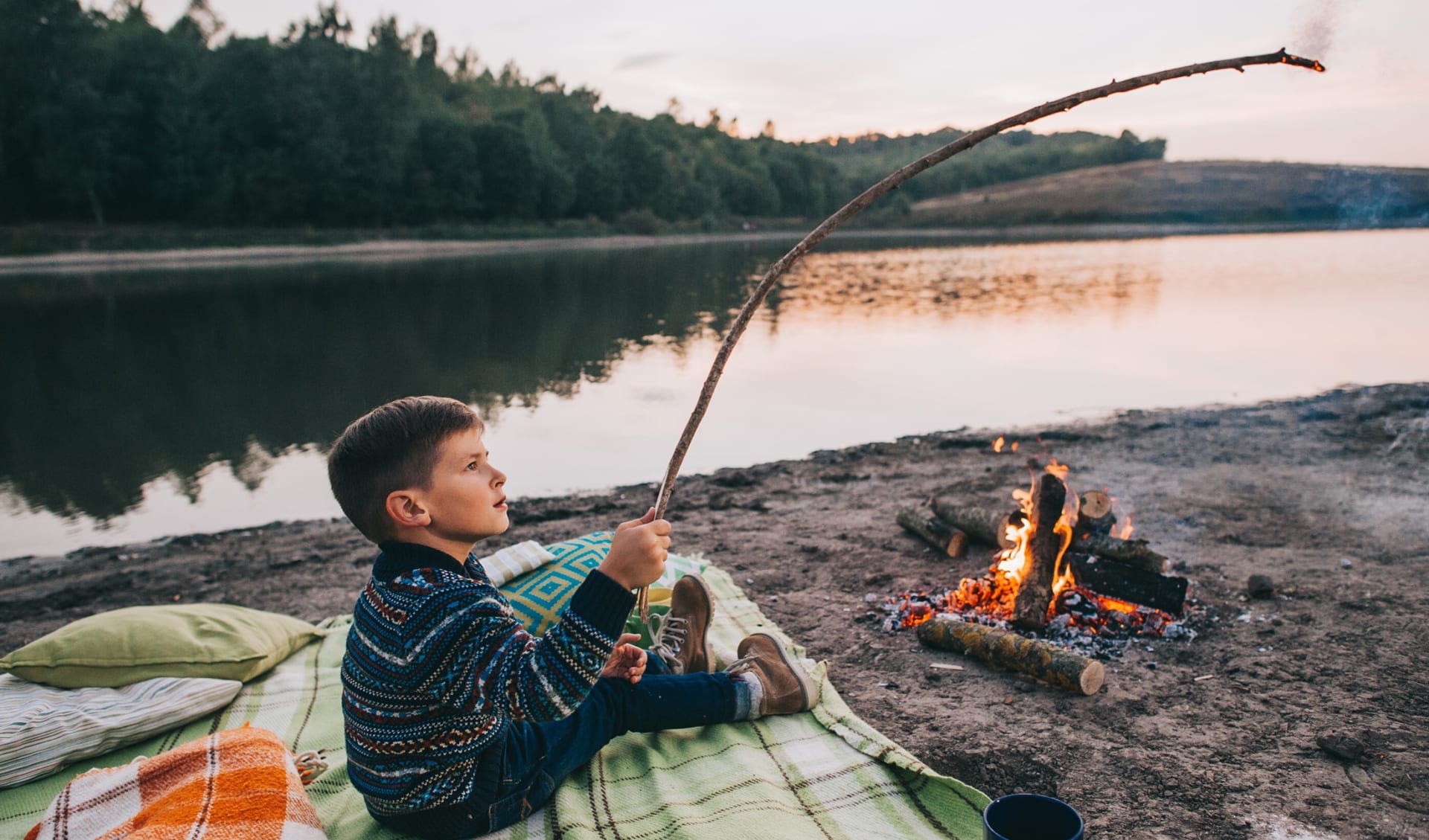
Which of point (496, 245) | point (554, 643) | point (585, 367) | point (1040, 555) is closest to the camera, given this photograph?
point (554, 643)

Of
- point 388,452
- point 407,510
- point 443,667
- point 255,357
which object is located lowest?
point 255,357

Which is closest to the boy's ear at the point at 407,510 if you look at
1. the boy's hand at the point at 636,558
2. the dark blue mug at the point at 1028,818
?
the boy's hand at the point at 636,558

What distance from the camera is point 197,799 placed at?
2.57 m

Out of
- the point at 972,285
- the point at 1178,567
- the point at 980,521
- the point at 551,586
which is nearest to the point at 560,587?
the point at 551,586

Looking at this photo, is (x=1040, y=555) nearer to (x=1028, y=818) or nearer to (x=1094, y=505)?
(x=1094, y=505)

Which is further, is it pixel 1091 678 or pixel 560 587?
pixel 560 587

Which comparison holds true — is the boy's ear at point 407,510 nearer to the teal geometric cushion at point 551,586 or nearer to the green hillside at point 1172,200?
the teal geometric cushion at point 551,586

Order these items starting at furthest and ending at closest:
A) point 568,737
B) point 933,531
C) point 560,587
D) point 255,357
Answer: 1. point 255,357
2. point 933,531
3. point 560,587
4. point 568,737

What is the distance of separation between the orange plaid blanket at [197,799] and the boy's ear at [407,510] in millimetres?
1012

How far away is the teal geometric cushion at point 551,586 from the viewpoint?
409cm

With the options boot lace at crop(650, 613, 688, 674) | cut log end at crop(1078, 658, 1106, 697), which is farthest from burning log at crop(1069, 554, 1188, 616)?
boot lace at crop(650, 613, 688, 674)

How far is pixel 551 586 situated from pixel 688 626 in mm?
849

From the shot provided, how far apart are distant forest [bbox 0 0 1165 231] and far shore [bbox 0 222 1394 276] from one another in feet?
21.9

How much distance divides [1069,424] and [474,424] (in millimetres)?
8925
